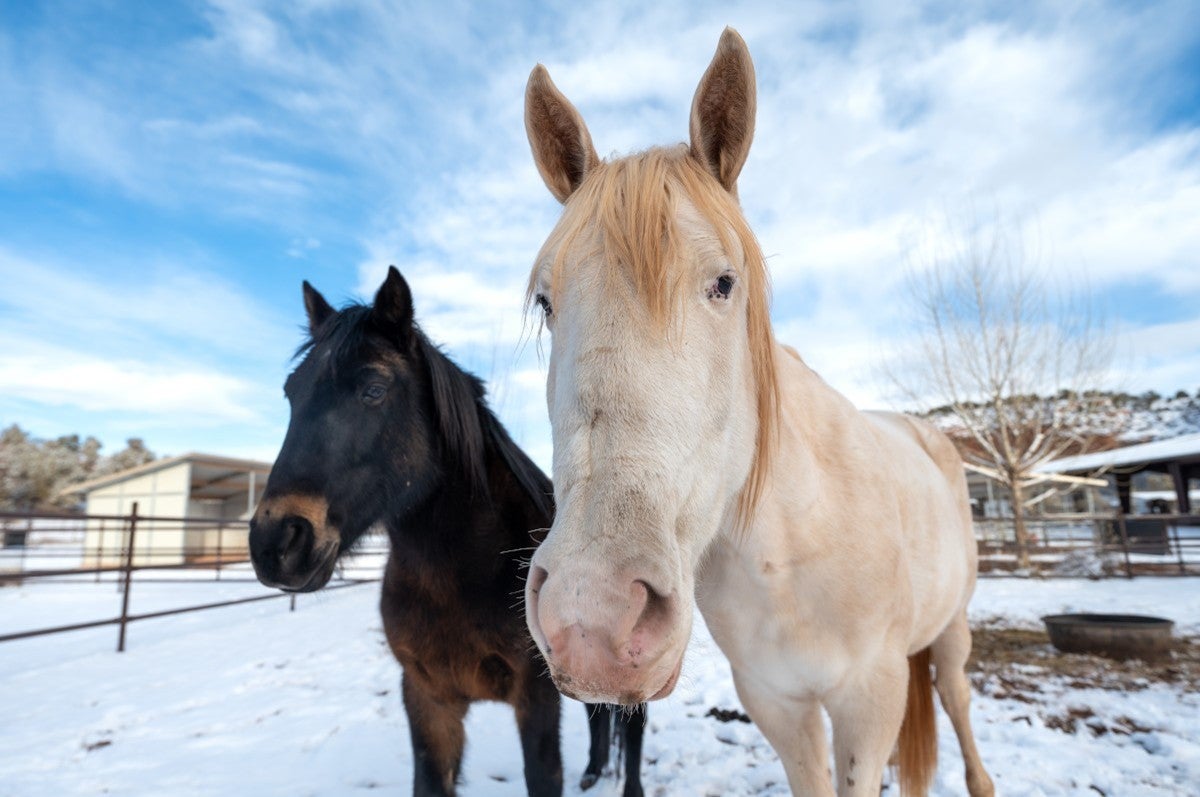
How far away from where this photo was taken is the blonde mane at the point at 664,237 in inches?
51.4

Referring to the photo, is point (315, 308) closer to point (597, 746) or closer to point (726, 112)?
point (726, 112)

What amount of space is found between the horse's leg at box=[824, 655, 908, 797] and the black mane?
5.05 ft

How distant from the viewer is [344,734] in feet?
13.9

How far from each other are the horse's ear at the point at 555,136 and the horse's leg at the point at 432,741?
2.21 m

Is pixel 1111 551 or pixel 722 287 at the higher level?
pixel 722 287

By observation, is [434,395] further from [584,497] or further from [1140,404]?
[1140,404]

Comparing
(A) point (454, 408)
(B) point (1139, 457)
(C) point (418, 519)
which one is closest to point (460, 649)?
(C) point (418, 519)

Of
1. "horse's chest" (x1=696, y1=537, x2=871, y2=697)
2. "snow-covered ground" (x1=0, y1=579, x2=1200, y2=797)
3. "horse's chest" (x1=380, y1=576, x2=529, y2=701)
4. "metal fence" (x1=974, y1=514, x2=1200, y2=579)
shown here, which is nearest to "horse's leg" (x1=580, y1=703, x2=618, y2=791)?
"snow-covered ground" (x1=0, y1=579, x2=1200, y2=797)

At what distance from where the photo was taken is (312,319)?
3291 millimetres

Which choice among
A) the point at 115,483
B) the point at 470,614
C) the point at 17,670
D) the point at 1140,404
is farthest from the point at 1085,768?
the point at 1140,404

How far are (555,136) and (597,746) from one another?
337 centimetres

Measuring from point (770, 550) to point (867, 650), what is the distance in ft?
1.50

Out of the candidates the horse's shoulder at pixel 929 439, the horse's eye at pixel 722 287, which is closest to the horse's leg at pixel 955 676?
the horse's shoulder at pixel 929 439

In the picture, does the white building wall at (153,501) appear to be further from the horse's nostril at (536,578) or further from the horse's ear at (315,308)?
the horse's nostril at (536,578)
